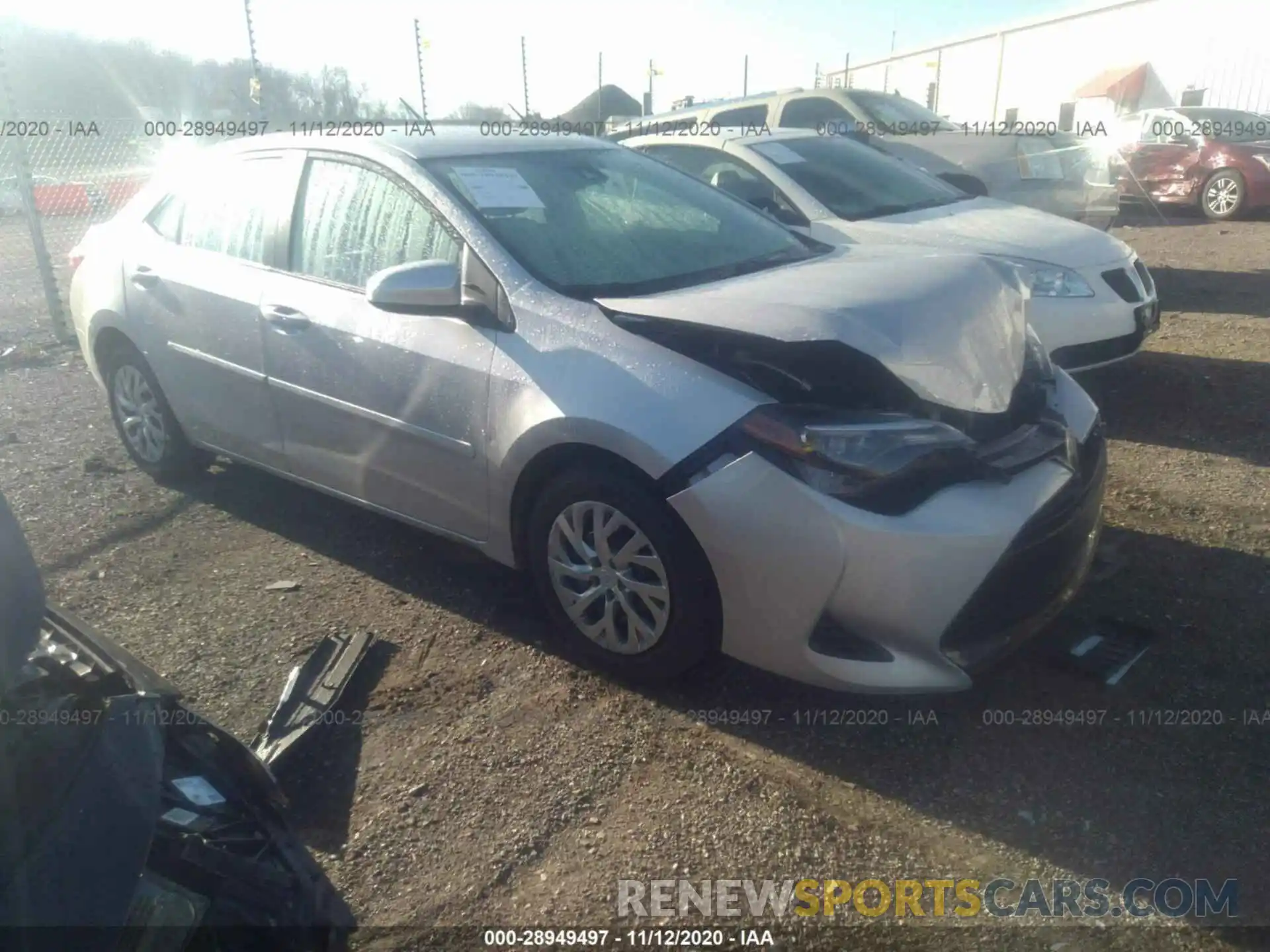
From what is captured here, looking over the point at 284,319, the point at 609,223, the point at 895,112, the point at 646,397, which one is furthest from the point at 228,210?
the point at 895,112

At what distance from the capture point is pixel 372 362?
3.60 meters

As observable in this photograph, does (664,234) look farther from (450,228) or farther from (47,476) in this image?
(47,476)

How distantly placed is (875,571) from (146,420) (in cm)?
380

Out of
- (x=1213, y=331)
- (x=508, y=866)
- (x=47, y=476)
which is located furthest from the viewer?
(x=1213, y=331)

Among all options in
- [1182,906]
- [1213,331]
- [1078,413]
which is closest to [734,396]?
[1078,413]

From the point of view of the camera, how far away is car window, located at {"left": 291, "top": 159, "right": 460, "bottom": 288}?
359cm

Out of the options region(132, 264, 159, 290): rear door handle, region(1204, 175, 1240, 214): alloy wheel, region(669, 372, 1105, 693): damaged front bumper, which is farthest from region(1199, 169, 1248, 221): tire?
region(132, 264, 159, 290): rear door handle

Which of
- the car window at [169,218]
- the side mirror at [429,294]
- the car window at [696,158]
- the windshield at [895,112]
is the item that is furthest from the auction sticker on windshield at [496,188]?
the windshield at [895,112]

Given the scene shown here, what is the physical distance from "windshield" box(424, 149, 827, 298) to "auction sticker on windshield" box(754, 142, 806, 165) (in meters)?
2.34

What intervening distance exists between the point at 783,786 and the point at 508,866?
2.54ft

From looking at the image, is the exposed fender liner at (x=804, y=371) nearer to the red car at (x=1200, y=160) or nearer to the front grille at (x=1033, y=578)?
the front grille at (x=1033, y=578)

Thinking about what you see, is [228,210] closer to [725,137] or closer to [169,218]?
[169,218]

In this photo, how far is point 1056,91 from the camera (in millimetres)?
25594

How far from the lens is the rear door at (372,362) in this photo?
3.41 meters
